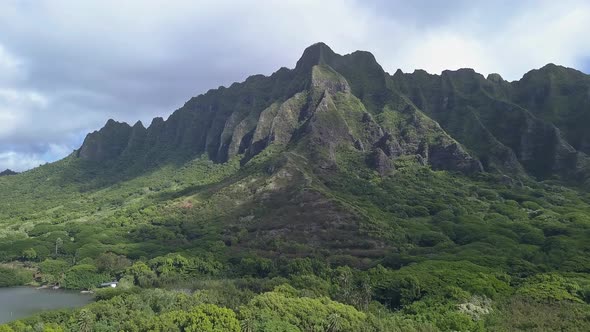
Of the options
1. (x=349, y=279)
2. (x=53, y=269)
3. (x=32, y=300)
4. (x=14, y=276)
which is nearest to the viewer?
(x=349, y=279)

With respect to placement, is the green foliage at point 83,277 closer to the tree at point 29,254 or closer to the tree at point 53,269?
the tree at point 53,269

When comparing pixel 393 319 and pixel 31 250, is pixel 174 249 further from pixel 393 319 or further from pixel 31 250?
pixel 393 319

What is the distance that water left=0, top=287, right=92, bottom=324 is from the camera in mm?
128837

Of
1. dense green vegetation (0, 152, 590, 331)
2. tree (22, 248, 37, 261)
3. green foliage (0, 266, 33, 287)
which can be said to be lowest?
dense green vegetation (0, 152, 590, 331)

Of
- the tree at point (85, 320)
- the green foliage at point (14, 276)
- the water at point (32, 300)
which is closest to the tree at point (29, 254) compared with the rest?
the green foliage at point (14, 276)

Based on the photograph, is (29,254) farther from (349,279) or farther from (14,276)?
(349,279)

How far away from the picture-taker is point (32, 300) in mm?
144375

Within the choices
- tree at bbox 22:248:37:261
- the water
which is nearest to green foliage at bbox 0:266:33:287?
the water

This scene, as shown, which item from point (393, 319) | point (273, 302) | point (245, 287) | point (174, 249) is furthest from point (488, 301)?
point (174, 249)

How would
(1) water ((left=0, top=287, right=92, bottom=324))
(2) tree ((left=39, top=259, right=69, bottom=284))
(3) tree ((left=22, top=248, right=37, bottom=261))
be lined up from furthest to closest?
(3) tree ((left=22, top=248, right=37, bottom=261))
(2) tree ((left=39, top=259, right=69, bottom=284))
(1) water ((left=0, top=287, right=92, bottom=324))

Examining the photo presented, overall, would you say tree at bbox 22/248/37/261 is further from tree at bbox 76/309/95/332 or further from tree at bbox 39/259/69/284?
tree at bbox 76/309/95/332

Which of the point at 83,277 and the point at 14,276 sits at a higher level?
the point at 14,276

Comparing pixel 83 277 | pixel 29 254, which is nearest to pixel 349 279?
pixel 83 277

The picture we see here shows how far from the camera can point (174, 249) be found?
189375 mm
